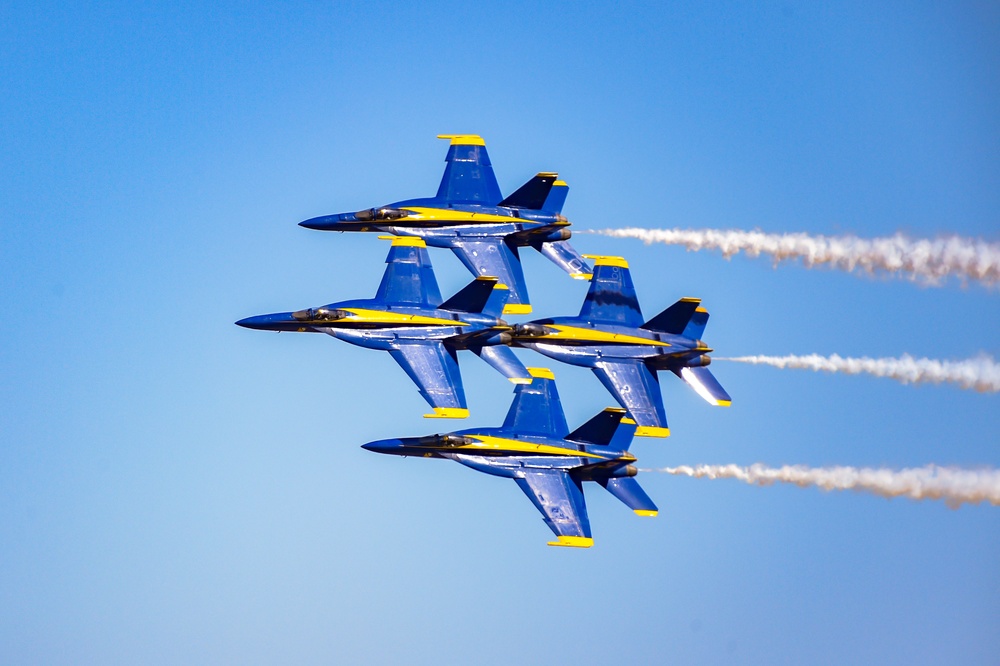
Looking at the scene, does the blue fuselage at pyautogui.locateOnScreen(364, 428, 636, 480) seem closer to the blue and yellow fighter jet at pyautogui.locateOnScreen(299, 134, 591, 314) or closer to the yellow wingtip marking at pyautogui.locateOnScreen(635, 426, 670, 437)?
the yellow wingtip marking at pyautogui.locateOnScreen(635, 426, 670, 437)

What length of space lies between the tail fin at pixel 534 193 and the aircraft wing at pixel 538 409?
8642 millimetres

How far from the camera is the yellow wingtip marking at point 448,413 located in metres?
85.4

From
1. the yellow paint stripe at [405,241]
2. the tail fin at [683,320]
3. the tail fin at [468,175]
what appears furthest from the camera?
the tail fin at [468,175]

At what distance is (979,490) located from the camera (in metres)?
81.2

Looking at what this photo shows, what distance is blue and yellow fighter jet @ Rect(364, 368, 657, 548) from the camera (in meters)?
85.8

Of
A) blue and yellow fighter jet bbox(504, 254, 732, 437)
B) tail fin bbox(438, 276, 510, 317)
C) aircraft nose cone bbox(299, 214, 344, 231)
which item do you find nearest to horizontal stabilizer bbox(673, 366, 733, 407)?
blue and yellow fighter jet bbox(504, 254, 732, 437)

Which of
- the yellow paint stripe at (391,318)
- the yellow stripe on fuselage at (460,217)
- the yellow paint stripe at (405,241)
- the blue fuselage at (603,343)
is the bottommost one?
the blue fuselage at (603,343)

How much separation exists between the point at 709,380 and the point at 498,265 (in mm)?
11961

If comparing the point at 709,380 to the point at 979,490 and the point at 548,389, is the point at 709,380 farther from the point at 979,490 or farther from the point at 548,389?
the point at 979,490

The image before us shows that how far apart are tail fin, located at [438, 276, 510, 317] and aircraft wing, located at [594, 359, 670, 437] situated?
5936mm

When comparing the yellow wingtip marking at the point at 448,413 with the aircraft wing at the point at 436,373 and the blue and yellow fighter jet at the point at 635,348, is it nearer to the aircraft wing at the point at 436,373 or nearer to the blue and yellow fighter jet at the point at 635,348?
the aircraft wing at the point at 436,373

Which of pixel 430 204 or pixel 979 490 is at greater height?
pixel 430 204

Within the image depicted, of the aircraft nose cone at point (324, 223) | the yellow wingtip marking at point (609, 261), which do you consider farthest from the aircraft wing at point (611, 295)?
the aircraft nose cone at point (324, 223)

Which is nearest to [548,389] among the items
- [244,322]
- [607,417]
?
[607,417]
